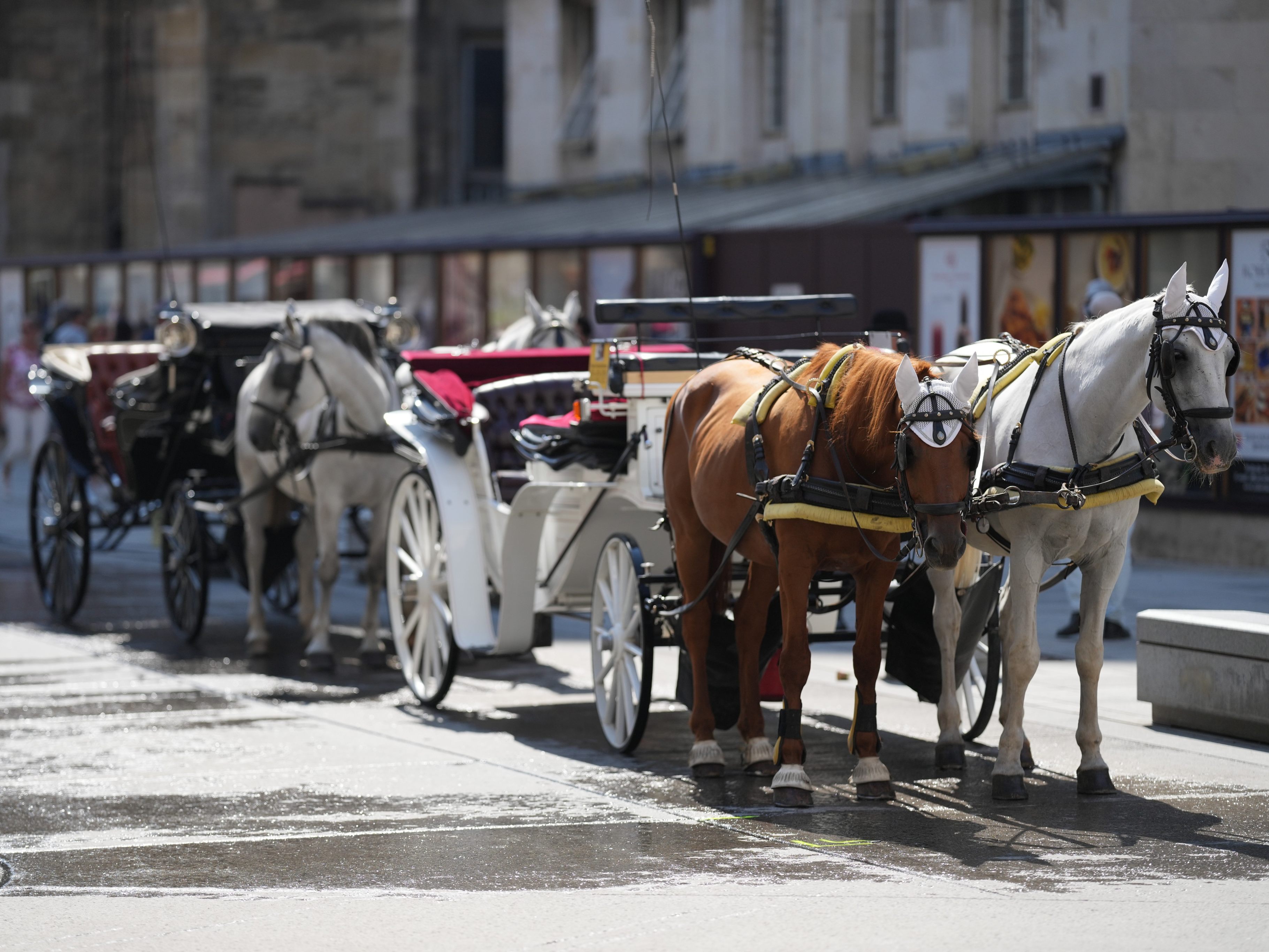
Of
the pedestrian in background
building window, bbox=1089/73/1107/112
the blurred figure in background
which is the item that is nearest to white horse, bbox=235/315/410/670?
the blurred figure in background

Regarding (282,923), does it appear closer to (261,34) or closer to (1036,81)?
(1036,81)

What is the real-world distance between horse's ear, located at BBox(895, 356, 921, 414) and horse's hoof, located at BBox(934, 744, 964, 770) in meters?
1.88

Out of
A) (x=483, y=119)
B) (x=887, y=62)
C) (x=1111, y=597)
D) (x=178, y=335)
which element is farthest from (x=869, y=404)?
(x=483, y=119)

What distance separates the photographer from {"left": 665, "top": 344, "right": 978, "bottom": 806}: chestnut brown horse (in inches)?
292

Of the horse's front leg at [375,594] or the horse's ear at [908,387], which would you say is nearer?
the horse's ear at [908,387]

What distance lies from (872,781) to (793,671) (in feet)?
1.72

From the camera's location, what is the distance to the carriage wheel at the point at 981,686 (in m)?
9.20

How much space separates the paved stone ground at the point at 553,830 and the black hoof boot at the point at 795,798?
68mm

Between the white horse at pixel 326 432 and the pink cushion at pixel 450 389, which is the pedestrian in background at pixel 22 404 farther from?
the pink cushion at pixel 450 389

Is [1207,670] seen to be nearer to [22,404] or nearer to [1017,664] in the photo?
[1017,664]

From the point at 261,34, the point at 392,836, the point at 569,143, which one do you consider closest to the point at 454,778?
the point at 392,836

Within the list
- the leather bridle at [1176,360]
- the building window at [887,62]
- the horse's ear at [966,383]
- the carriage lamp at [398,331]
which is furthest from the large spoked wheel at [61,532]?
the building window at [887,62]

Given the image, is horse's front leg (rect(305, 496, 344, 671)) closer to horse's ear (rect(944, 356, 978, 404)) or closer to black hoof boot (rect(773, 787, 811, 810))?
black hoof boot (rect(773, 787, 811, 810))

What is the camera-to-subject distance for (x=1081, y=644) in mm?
8094
